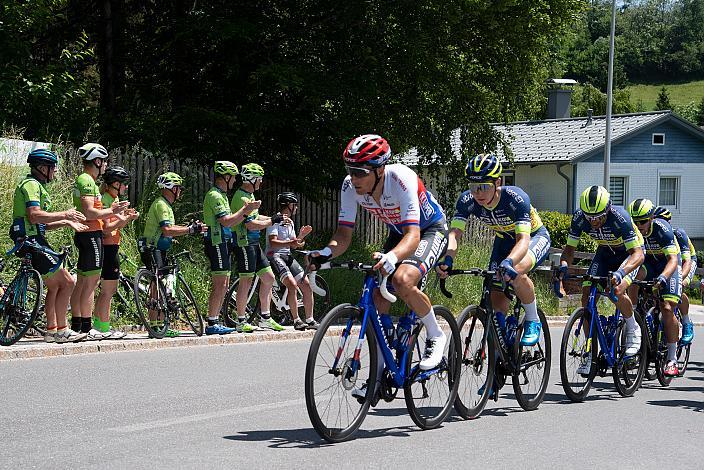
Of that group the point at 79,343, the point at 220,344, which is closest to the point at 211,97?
the point at 220,344

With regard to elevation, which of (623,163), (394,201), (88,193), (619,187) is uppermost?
(623,163)

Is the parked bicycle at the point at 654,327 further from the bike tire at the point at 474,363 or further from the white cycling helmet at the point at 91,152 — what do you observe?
the white cycling helmet at the point at 91,152

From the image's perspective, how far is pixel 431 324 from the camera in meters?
7.62

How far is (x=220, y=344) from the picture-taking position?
13.3 m

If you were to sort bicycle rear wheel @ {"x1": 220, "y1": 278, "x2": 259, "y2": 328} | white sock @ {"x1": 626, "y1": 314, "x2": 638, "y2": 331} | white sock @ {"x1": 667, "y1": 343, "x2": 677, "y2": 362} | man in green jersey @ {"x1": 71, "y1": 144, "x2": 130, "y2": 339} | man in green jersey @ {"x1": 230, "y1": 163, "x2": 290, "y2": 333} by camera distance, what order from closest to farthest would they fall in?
white sock @ {"x1": 626, "y1": 314, "x2": 638, "y2": 331}
white sock @ {"x1": 667, "y1": 343, "x2": 677, "y2": 362}
man in green jersey @ {"x1": 71, "y1": 144, "x2": 130, "y2": 339}
man in green jersey @ {"x1": 230, "y1": 163, "x2": 290, "y2": 333}
bicycle rear wheel @ {"x1": 220, "y1": 278, "x2": 259, "y2": 328}

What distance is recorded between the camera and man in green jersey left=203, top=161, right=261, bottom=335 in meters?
13.6

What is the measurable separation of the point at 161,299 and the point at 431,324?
6.08 metres

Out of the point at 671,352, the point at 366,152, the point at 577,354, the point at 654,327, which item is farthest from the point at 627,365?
the point at 366,152

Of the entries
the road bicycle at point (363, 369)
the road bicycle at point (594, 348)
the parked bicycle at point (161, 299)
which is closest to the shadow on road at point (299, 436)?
the road bicycle at point (363, 369)

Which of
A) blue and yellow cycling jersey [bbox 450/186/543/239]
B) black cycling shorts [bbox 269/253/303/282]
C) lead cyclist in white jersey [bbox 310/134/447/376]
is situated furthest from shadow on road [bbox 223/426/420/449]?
black cycling shorts [bbox 269/253/303/282]

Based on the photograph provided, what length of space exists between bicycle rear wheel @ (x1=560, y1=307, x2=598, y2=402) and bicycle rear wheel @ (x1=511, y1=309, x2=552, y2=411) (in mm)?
351

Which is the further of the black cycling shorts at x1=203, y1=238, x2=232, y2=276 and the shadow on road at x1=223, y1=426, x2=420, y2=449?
the black cycling shorts at x1=203, y1=238, x2=232, y2=276

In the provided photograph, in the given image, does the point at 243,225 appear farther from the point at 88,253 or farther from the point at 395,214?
the point at 395,214

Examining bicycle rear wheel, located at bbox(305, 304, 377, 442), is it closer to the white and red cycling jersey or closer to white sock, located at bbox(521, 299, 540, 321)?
the white and red cycling jersey
